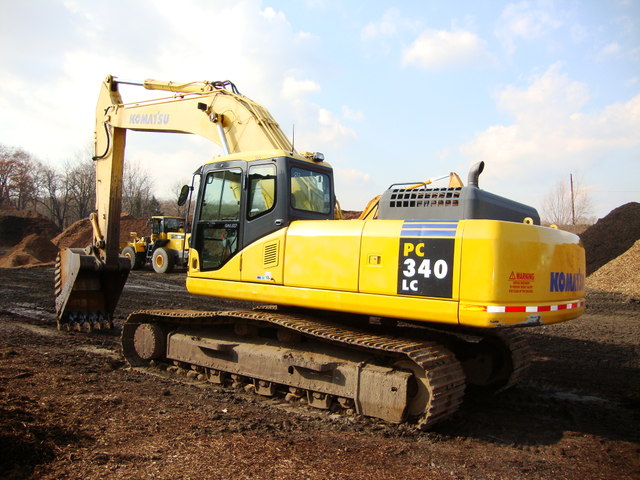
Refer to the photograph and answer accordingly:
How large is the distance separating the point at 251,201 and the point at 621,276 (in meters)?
16.3

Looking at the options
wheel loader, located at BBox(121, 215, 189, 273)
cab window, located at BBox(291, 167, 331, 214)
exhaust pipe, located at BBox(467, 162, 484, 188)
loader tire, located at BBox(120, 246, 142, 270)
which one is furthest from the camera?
loader tire, located at BBox(120, 246, 142, 270)

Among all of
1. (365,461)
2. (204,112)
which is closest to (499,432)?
(365,461)

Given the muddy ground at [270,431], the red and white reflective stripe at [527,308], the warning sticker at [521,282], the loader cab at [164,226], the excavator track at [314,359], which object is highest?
the loader cab at [164,226]

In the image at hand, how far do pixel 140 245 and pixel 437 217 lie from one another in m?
20.9

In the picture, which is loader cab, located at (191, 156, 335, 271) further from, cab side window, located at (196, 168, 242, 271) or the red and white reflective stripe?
the red and white reflective stripe

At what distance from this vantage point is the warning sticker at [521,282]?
14.2ft

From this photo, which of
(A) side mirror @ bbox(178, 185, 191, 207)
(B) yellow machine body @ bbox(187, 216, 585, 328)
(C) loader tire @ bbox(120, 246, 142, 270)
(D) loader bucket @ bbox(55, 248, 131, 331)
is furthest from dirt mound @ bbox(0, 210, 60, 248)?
(B) yellow machine body @ bbox(187, 216, 585, 328)

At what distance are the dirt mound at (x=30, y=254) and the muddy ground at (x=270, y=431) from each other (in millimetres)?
18848

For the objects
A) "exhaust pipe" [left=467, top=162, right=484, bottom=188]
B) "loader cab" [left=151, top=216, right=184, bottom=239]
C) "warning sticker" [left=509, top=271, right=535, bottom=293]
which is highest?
"loader cab" [left=151, top=216, right=184, bottom=239]

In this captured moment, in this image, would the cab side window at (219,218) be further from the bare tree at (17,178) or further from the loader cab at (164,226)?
the bare tree at (17,178)

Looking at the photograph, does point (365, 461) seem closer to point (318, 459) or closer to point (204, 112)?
point (318, 459)

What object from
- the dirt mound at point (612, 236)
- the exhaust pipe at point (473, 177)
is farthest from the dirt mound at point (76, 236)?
the exhaust pipe at point (473, 177)

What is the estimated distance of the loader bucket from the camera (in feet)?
28.0

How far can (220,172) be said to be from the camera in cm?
622
